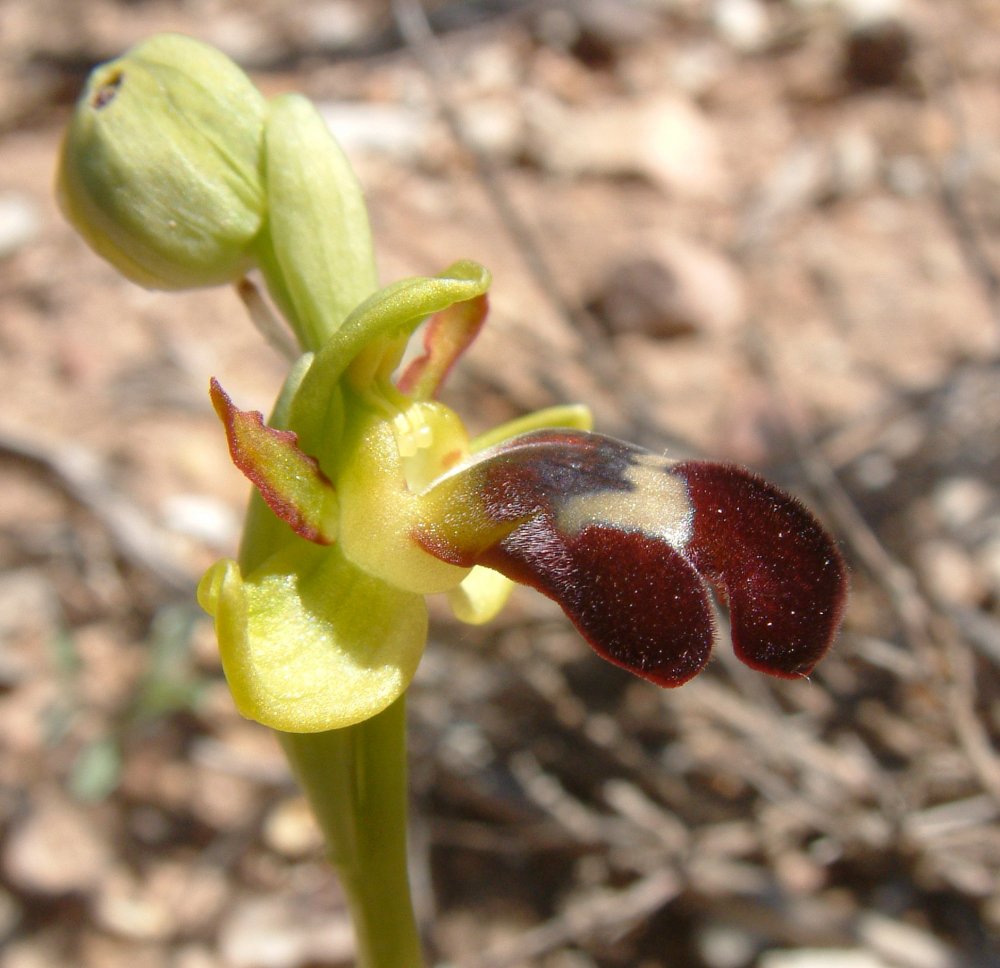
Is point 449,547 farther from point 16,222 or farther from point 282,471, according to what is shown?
point 16,222

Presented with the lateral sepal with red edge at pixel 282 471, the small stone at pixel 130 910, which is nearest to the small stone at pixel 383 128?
the small stone at pixel 130 910

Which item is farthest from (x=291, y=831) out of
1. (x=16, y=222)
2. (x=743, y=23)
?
(x=743, y=23)

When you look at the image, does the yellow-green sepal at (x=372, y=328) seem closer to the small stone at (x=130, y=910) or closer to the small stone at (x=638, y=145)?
the small stone at (x=130, y=910)

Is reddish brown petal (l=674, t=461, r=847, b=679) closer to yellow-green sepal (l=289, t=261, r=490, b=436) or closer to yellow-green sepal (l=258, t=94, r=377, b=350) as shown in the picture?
yellow-green sepal (l=289, t=261, r=490, b=436)

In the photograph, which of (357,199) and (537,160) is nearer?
(357,199)

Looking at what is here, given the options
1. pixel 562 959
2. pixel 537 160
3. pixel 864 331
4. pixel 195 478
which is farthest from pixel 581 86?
pixel 562 959

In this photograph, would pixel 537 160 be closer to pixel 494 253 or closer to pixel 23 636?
pixel 494 253

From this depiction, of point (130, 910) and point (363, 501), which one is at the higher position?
point (363, 501)
